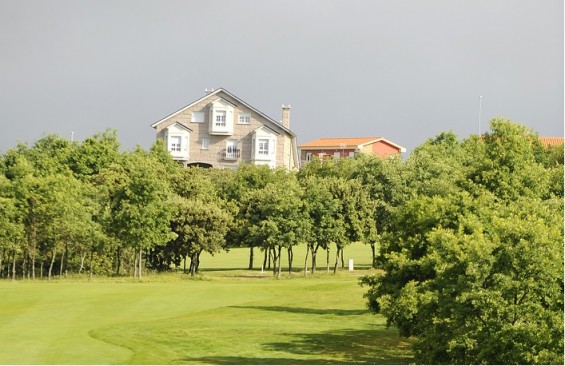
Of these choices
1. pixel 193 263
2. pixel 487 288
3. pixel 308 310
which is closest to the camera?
pixel 487 288

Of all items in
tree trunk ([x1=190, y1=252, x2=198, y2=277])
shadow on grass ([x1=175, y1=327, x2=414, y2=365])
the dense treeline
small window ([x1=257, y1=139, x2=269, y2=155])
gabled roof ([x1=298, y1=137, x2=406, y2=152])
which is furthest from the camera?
gabled roof ([x1=298, y1=137, x2=406, y2=152])

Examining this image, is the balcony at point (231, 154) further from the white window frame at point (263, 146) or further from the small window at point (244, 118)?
the small window at point (244, 118)

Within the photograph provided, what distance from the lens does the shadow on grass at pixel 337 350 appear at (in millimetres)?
37219

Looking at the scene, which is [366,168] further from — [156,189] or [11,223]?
[11,223]

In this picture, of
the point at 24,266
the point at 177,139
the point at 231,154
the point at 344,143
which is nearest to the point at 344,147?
the point at 344,143

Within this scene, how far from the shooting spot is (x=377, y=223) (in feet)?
288

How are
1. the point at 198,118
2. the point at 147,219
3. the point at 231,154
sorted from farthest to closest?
the point at 198,118 < the point at 231,154 < the point at 147,219

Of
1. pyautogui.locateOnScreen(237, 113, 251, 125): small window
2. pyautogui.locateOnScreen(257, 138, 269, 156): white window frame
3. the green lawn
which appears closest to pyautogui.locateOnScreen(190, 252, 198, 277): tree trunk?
the green lawn

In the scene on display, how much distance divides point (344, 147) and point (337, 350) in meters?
127

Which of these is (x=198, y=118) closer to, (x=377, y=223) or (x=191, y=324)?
(x=377, y=223)

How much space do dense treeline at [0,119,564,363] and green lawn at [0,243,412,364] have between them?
358 cm

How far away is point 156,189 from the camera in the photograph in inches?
3044

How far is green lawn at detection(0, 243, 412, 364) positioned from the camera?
37.6m

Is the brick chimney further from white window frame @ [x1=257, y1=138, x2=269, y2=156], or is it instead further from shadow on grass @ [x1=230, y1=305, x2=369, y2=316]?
shadow on grass @ [x1=230, y1=305, x2=369, y2=316]
